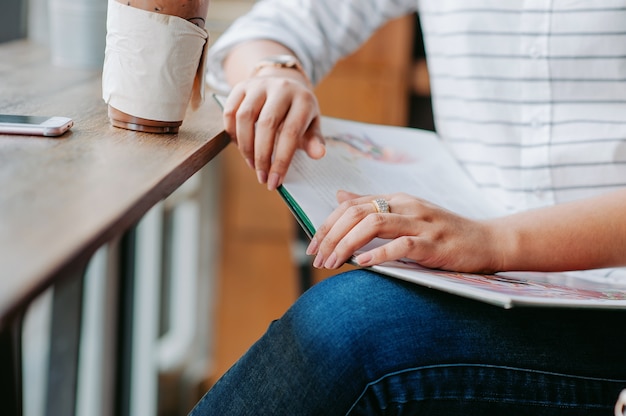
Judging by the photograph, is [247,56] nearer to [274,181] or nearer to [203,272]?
[274,181]

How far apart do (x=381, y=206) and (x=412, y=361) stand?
0.12 m

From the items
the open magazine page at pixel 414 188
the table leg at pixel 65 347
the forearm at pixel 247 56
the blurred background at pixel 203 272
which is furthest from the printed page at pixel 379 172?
the blurred background at pixel 203 272

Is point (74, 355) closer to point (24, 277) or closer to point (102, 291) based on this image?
point (102, 291)

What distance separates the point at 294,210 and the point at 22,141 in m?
0.22

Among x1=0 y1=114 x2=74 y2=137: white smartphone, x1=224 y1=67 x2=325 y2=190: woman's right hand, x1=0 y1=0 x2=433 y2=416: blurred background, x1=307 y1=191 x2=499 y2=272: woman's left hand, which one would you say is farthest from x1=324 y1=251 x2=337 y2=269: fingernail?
x1=0 y1=0 x2=433 y2=416: blurred background

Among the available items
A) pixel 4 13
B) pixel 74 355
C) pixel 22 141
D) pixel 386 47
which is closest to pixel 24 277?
pixel 22 141

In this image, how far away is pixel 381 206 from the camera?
65 cm

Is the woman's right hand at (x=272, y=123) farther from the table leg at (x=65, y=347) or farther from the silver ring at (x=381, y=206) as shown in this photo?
the table leg at (x=65, y=347)

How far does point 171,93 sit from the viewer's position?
2.26 ft

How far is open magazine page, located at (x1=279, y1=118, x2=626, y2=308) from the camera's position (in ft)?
1.91

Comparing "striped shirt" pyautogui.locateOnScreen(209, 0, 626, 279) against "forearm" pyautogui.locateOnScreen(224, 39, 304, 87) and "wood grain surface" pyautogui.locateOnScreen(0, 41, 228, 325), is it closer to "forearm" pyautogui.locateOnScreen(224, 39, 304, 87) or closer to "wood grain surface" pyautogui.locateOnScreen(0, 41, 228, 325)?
"forearm" pyautogui.locateOnScreen(224, 39, 304, 87)

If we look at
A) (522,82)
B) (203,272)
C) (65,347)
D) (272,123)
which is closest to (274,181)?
(272,123)

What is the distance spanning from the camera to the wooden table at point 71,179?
39 centimetres

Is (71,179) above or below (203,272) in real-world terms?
above
